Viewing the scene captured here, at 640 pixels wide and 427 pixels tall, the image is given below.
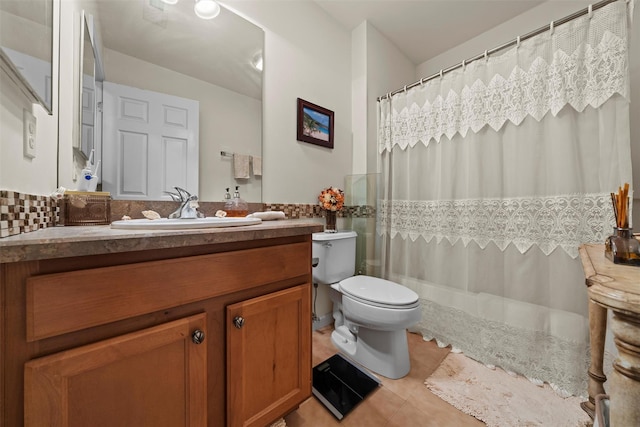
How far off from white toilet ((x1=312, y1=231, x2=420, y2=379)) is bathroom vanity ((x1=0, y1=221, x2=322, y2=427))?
0.48 metres

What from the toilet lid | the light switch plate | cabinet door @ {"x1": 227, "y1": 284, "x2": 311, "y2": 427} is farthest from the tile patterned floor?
the light switch plate

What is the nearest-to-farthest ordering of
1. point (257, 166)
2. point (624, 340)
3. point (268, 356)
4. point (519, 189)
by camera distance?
point (624, 340) → point (268, 356) → point (519, 189) → point (257, 166)

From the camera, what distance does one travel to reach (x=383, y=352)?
1.36 metres

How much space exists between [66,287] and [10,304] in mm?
80

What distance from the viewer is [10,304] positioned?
1.49ft

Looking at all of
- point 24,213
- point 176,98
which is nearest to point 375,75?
point 176,98

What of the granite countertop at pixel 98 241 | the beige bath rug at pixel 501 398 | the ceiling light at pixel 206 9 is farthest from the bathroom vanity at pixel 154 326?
the ceiling light at pixel 206 9

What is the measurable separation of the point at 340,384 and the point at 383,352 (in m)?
0.29

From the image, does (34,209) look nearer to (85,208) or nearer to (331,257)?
(85,208)

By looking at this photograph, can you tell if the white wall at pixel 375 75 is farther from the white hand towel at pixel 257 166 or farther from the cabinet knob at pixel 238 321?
the cabinet knob at pixel 238 321

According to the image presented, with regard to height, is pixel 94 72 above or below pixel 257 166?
above

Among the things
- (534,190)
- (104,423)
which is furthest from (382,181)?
(104,423)

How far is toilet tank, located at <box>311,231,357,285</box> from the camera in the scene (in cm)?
161

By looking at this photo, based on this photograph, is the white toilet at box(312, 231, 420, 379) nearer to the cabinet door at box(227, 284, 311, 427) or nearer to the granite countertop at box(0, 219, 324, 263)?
the cabinet door at box(227, 284, 311, 427)
